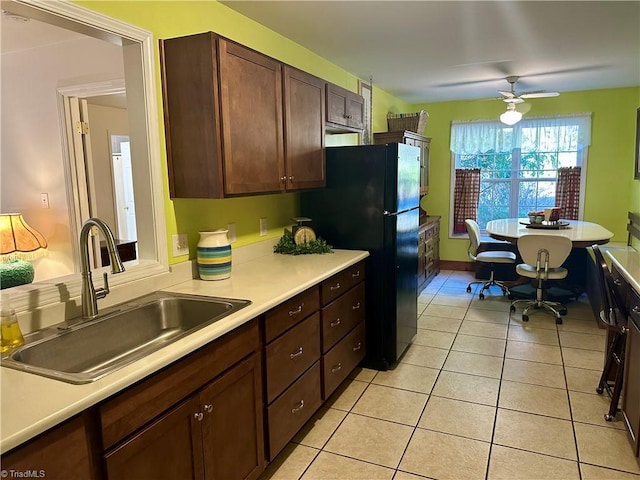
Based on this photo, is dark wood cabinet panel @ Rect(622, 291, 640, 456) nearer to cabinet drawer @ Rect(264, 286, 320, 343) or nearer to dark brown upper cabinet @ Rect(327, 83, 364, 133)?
cabinet drawer @ Rect(264, 286, 320, 343)

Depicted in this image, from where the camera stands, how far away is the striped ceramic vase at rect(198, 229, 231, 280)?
2.30 meters

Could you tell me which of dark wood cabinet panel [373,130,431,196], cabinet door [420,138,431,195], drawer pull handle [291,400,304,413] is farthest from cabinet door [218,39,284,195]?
cabinet door [420,138,431,195]

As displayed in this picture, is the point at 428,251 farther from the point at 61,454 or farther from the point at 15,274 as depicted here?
the point at 61,454

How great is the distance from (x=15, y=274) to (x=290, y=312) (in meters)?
1.28

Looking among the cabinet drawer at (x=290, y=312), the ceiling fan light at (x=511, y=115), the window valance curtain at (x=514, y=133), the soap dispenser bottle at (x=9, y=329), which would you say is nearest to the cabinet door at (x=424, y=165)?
the window valance curtain at (x=514, y=133)

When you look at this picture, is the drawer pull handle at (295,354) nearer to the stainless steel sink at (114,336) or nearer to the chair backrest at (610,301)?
the stainless steel sink at (114,336)

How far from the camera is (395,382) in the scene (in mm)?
3020

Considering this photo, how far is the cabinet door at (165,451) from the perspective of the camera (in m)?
1.28

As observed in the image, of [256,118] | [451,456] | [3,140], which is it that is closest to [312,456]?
[451,456]

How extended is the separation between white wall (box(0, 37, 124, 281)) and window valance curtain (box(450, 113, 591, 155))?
4.89 metres

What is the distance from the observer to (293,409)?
2227 millimetres

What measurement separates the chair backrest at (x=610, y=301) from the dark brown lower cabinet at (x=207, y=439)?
6.52 ft

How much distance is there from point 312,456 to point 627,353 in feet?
5.60

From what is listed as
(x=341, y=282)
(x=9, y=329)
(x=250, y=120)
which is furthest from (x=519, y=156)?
(x=9, y=329)
